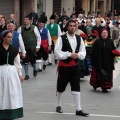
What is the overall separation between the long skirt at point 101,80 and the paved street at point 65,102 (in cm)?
18

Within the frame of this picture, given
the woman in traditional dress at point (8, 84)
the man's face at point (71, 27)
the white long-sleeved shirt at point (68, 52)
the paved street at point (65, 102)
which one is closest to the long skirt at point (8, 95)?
the woman in traditional dress at point (8, 84)

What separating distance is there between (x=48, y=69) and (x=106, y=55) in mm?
4223

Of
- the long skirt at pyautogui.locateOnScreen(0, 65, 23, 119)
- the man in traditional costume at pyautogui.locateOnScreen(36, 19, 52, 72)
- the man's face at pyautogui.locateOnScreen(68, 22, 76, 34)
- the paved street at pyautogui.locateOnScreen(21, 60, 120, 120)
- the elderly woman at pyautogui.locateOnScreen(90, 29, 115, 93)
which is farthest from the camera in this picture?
the man in traditional costume at pyautogui.locateOnScreen(36, 19, 52, 72)

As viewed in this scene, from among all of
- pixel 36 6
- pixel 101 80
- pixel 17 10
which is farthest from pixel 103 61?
pixel 36 6

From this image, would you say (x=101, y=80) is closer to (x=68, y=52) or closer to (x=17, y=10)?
(x=68, y=52)

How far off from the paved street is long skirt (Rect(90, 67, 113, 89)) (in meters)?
0.18

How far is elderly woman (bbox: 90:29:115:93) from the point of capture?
10.8 metres

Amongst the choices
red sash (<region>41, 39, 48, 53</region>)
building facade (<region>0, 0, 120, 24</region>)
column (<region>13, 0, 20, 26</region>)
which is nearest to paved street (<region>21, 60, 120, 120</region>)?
red sash (<region>41, 39, 48, 53</region>)

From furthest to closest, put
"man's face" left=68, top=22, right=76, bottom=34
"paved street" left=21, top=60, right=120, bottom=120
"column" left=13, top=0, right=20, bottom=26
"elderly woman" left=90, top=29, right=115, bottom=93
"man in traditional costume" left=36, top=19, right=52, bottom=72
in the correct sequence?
1. "column" left=13, top=0, right=20, bottom=26
2. "man in traditional costume" left=36, top=19, right=52, bottom=72
3. "elderly woman" left=90, top=29, right=115, bottom=93
4. "paved street" left=21, top=60, right=120, bottom=120
5. "man's face" left=68, top=22, right=76, bottom=34

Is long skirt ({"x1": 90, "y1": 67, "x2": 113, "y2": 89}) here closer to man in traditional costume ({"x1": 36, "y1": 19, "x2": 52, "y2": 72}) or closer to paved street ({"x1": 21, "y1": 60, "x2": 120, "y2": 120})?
paved street ({"x1": 21, "y1": 60, "x2": 120, "y2": 120})

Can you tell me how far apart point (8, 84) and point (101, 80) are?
3974mm

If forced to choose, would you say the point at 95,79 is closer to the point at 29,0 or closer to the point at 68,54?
the point at 68,54

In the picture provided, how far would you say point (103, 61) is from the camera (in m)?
10.8

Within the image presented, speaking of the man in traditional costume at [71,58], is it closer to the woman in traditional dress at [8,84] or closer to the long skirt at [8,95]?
the woman in traditional dress at [8,84]
